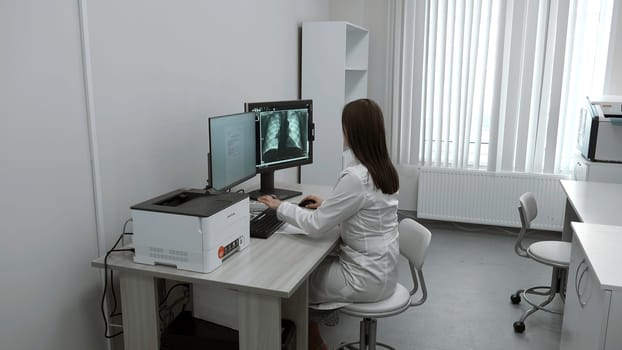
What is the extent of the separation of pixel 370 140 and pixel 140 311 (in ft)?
3.65

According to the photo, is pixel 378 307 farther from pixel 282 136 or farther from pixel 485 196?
pixel 485 196

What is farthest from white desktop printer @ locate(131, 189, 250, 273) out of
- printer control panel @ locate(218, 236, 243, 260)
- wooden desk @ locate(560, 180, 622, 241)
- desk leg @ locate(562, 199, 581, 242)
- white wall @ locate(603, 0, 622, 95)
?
white wall @ locate(603, 0, 622, 95)

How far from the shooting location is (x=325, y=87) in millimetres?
4094

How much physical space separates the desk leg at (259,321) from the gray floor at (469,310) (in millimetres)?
1071

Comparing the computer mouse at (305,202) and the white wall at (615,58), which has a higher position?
the white wall at (615,58)

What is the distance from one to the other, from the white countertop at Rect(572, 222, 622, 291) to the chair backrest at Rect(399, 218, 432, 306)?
0.61 m

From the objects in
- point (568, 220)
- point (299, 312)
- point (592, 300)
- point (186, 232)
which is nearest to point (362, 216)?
point (299, 312)

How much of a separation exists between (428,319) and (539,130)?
7.35 ft

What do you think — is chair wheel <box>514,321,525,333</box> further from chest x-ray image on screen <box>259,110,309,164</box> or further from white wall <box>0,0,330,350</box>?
white wall <box>0,0,330,350</box>

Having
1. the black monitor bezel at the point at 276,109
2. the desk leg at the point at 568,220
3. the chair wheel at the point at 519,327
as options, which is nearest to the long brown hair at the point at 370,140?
the black monitor bezel at the point at 276,109

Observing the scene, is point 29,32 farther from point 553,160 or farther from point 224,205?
point 553,160

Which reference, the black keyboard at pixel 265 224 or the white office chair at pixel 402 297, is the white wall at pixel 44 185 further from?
the white office chair at pixel 402 297

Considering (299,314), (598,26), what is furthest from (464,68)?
(299,314)

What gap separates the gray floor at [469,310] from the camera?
2.79m
